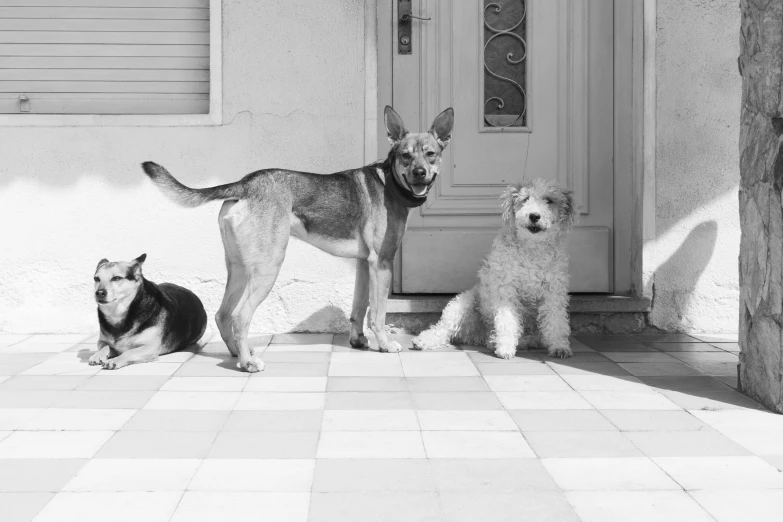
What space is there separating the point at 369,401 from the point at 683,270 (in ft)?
9.97

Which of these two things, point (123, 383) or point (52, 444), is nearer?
point (52, 444)

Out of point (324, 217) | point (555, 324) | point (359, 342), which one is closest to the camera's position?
point (324, 217)

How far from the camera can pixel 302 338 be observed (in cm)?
547

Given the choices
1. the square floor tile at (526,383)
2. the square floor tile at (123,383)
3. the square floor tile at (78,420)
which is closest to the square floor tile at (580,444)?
the square floor tile at (526,383)

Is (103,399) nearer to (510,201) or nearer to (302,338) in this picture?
(302,338)

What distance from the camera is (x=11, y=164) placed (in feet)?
18.1

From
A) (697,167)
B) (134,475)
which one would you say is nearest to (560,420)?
(134,475)

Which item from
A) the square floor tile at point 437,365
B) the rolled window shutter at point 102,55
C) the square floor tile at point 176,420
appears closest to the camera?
the square floor tile at point 176,420

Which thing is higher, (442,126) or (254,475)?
(442,126)

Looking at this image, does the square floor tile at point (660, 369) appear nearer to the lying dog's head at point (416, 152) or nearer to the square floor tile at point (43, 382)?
the lying dog's head at point (416, 152)

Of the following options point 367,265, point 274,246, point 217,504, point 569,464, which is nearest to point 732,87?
point 367,265

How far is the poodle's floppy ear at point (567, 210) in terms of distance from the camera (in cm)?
487

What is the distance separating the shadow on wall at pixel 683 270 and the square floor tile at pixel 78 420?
3.82 m

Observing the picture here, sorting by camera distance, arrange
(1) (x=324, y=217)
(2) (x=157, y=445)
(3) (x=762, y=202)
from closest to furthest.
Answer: (2) (x=157, y=445)
(3) (x=762, y=202)
(1) (x=324, y=217)
